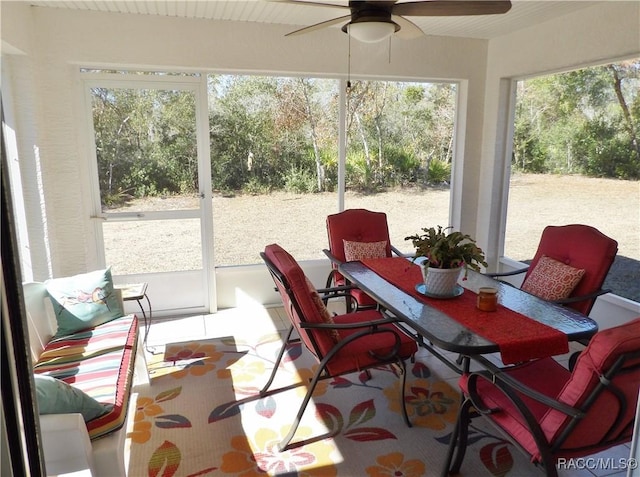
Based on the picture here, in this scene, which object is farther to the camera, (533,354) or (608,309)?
(608,309)

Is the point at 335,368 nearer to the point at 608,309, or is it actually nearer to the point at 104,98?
the point at 608,309

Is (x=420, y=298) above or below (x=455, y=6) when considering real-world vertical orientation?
below

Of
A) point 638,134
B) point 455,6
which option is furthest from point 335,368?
point 638,134

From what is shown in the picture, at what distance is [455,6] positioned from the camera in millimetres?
2289

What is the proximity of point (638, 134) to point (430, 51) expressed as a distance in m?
1.97

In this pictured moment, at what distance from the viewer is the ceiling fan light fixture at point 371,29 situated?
2316 millimetres

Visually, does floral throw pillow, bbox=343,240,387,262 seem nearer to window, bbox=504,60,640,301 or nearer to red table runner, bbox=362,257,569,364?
red table runner, bbox=362,257,569,364

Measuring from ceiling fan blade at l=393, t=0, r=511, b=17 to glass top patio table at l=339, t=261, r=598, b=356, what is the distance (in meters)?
1.57

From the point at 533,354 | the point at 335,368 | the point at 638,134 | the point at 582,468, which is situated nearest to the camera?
the point at 533,354

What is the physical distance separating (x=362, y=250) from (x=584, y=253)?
1.61m

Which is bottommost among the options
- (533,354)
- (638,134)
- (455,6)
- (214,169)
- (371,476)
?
(371,476)

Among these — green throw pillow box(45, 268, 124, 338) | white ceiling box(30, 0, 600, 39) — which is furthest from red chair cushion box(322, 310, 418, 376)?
white ceiling box(30, 0, 600, 39)

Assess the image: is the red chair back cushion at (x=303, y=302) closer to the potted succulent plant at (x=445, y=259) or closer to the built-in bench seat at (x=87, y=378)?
the potted succulent plant at (x=445, y=259)

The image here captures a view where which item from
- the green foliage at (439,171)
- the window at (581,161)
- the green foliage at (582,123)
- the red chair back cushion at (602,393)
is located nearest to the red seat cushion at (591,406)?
the red chair back cushion at (602,393)
